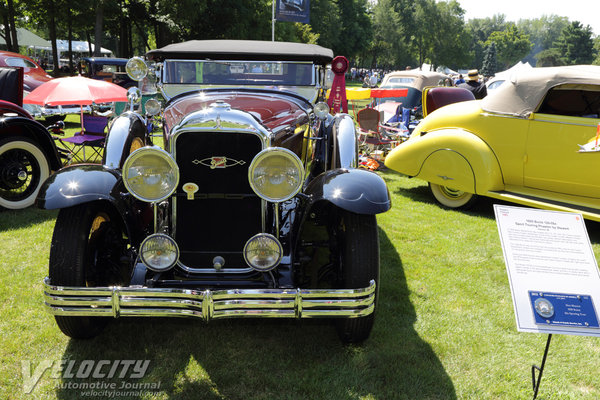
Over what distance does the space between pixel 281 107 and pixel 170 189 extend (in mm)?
1422

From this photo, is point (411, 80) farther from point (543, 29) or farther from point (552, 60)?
point (543, 29)

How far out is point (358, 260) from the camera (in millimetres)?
2580

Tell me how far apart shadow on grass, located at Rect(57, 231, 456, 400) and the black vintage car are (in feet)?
0.59

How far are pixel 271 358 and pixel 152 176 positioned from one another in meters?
1.29

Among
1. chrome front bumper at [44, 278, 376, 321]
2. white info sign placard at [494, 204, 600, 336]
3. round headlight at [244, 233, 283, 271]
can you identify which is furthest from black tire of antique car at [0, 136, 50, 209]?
white info sign placard at [494, 204, 600, 336]

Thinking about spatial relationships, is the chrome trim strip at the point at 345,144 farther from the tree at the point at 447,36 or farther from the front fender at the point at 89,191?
the tree at the point at 447,36

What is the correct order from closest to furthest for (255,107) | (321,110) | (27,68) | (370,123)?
(255,107) < (321,110) < (370,123) < (27,68)

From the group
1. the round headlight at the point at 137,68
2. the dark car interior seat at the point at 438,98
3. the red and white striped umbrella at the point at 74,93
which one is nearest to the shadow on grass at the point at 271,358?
the round headlight at the point at 137,68

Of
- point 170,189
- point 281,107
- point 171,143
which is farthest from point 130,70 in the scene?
point 170,189

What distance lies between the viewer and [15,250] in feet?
13.7

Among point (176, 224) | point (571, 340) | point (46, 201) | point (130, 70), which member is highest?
point (130, 70)

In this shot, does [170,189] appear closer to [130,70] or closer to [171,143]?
[171,143]

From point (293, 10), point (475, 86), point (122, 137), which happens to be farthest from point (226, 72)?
point (293, 10)

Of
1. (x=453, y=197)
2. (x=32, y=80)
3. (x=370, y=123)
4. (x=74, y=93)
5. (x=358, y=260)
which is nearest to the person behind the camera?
(x=358, y=260)
